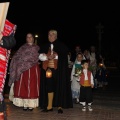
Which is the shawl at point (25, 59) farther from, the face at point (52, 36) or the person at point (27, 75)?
the face at point (52, 36)

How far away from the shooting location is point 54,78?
841cm

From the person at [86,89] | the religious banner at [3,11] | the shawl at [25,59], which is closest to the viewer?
the religious banner at [3,11]

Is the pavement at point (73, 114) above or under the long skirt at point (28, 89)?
under

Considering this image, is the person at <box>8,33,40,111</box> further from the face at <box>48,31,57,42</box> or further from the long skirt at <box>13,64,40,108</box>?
the face at <box>48,31,57,42</box>

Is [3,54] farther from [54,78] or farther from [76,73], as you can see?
[76,73]

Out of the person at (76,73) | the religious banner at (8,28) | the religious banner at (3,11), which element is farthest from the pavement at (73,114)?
the religious banner at (3,11)

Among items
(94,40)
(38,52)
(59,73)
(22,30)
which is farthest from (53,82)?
(94,40)

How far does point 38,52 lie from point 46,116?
5.39ft

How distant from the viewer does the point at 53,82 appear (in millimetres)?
8414

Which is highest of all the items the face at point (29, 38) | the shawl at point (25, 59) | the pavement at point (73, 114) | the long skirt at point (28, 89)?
the face at point (29, 38)

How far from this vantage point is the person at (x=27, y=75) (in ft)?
27.8

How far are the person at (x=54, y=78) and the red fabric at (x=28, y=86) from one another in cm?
17

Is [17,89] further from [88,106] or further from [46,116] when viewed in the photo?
[88,106]

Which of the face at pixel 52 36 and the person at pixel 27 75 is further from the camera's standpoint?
the person at pixel 27 75
